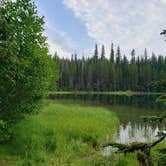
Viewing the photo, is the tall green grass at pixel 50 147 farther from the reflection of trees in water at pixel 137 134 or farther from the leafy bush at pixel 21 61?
the reflection of trees in water at pixel 137 134

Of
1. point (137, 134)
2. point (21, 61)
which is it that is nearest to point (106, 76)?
point (137, 134)

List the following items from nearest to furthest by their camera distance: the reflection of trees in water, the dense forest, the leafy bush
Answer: the leafy bush
the reflection of trees in water
the dense forest

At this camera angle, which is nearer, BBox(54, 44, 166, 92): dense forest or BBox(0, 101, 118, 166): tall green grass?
BBox(0, 101, 118, 166): tall green grass

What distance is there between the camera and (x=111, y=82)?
4461 inches

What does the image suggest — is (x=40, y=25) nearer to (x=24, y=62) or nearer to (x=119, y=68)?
(x=24, y=62)

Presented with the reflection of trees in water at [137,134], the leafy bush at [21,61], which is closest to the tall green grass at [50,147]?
the leafy bush at [21,61]

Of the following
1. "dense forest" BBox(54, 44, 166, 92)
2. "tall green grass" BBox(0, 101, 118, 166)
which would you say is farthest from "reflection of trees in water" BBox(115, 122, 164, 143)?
"dense forest" BBox(54, 44, 166, 92)

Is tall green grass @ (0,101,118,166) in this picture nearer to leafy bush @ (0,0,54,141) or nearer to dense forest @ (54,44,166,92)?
leafy bush @ (0,0,54,141)

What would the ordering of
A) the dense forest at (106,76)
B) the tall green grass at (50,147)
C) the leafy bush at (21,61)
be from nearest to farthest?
the leafy bush at (21,61), the tall green grass at (50,147), the dense forest at (106,76)

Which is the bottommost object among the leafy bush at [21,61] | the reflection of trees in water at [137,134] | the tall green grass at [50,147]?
the reflection of trees in water at [137,134]

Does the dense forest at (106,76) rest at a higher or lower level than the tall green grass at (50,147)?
higher

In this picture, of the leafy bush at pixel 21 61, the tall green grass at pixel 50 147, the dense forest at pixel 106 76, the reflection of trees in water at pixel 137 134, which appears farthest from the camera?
the dense forest at pixel 106 76

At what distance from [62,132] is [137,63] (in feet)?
361

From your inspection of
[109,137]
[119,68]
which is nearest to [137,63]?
[119,68]
